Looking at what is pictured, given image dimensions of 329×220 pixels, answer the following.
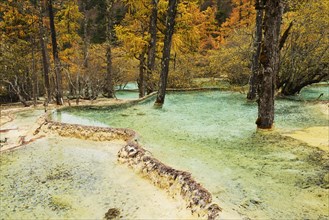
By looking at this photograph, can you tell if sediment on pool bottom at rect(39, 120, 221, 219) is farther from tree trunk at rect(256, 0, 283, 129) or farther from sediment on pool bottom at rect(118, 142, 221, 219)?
tree trunk at rect(256, 0, 283, 129)

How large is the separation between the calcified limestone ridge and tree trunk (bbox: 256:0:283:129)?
A: 164 inches

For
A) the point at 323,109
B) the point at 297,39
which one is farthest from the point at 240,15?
the point at 323,109

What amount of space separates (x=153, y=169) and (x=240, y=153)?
7.94ft

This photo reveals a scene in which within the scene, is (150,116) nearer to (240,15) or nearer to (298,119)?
(298,119)

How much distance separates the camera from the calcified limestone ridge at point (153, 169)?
512 centimetres

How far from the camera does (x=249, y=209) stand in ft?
16.7

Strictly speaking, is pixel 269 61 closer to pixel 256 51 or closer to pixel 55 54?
pixel 256 51

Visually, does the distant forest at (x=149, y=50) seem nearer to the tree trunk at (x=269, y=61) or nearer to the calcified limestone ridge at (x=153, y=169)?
the tree trunk at (x=269, y=61)

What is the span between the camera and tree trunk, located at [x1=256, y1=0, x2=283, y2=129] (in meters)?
9.36

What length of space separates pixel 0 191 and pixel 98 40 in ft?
136

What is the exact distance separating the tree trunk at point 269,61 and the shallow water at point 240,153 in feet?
2.20

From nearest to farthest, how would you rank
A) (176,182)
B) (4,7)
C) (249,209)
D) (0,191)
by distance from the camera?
(249,209)
(176,182)
(0,191)
(4,7)

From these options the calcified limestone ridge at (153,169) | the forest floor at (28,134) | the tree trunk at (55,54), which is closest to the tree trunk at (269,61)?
the forest floor at (28,134)

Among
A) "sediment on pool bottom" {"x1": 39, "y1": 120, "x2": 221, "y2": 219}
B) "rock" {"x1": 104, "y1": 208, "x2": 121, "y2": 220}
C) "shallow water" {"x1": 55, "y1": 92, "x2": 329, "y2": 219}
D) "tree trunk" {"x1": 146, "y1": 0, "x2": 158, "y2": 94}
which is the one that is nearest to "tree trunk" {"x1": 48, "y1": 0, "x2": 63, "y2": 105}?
"shallow water" {"x1": 55, "y1": 92, "x2": 329, "y2": 219}
